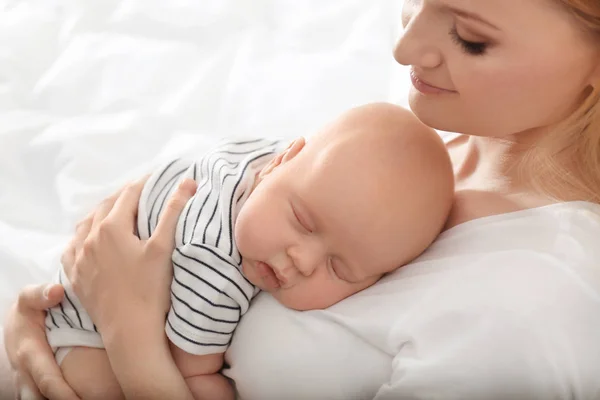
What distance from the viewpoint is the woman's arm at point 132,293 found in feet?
3.25

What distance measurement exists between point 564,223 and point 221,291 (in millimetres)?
478

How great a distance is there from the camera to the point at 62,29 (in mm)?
1688

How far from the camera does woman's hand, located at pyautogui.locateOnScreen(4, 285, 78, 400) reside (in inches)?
39.8

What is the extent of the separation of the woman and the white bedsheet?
1.06 feet

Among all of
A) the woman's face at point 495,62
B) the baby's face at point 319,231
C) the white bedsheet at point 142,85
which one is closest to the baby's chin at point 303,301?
the baby's face at point 319,231

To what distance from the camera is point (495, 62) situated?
871 millimetres

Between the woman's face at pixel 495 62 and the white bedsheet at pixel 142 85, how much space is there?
502 mm

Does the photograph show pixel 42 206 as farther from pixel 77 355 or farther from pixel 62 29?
pixel 62 29

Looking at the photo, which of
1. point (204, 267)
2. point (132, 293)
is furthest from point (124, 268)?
point (204, 267)

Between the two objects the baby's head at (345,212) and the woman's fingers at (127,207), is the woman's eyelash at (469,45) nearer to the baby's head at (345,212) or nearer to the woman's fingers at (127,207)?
the baby's head at (345,212)

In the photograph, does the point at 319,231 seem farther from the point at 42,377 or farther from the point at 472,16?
the point at 42,377

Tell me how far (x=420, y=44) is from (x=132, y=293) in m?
0.57

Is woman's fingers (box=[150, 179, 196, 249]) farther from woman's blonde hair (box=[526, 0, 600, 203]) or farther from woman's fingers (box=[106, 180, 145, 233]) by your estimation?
woman's blonde hair (box=[526, 0, 600, 203])

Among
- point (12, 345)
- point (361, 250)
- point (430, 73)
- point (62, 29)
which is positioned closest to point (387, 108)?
point (430, 73)
